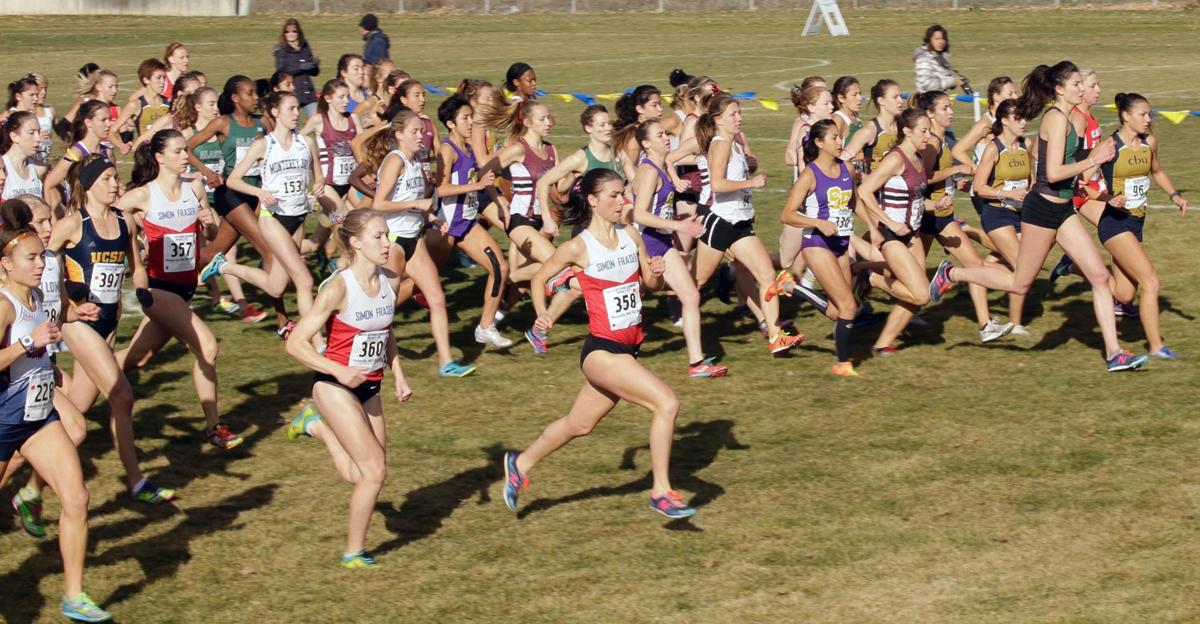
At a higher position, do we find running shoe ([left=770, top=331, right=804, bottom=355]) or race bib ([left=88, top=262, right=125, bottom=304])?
race bib ([left=88, top=262, right=125, bottom=304])

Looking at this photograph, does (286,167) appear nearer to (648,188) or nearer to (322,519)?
(648,188)

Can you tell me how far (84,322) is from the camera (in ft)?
29.5

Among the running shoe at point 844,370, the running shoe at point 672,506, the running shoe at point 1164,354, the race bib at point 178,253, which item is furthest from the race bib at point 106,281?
the running shoe at point 1164,354

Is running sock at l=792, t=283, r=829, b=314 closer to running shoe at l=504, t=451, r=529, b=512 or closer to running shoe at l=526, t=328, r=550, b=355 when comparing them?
running shoe at l=526, t=328, r=550, b=355

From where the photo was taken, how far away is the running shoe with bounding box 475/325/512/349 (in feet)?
42.4

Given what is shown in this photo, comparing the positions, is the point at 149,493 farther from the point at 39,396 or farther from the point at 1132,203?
the point at 1132,203

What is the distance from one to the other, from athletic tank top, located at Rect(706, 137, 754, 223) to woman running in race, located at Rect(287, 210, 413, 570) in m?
4.45

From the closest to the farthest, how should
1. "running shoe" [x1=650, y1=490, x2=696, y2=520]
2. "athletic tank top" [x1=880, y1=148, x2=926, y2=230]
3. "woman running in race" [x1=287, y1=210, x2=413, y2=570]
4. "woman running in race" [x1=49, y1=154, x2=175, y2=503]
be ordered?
1. "woman running in race" [x1=287, y1=210, x2=413, y2=570]
2. "running shoe" [x1=650, y1=490, x2=696, y2=520]
3. "woman running in race" [x1=49, y1=154, x2=175, y2=503]
4. "athletic tank top" [x1=880, y1=148, x2=926, y2=230]

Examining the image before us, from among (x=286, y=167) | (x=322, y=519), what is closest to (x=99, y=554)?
(x=322, y=519)

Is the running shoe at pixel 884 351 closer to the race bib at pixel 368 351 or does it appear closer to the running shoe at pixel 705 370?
the running shoe at pixel 705 370

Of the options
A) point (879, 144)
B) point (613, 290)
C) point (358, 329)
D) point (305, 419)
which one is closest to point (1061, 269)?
point (879, 144)

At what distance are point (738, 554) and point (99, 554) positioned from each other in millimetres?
3603

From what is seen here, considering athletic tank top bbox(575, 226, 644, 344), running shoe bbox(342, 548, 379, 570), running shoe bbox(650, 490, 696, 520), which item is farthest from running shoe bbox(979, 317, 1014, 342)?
running shoe bbox(342, 548, 379, 570)

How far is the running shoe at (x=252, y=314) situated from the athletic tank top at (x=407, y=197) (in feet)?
8.81
